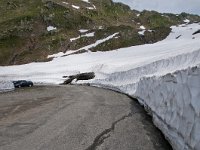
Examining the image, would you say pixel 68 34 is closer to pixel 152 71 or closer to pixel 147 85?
pixel 152 71

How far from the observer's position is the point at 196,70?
911 centimetres

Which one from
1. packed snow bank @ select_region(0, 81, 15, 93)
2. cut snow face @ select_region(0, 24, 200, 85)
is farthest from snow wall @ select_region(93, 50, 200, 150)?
cut snow face @ select_region(0, 24, 200, 85)

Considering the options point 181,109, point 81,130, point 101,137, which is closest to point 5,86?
point 81,130

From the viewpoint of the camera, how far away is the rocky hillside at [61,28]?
105500 millimetres

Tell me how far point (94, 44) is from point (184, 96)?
9496 cm

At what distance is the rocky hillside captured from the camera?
105500 mm

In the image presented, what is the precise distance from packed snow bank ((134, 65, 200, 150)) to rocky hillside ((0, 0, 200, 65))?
287 ft

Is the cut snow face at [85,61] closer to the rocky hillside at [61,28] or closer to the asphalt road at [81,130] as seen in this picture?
the rocky hillside at [61,28]

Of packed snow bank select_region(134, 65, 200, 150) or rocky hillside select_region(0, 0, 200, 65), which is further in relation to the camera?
rocky hillside select_region(0, 0, 200, 65)

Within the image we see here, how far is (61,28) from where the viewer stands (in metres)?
123

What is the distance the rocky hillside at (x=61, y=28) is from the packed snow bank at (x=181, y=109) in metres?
87.6

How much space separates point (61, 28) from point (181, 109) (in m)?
115

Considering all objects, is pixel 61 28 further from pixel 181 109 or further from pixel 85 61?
pixel 181 109

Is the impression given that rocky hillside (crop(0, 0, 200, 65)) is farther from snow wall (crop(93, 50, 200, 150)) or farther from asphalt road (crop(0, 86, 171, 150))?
snow wall (crop(93, 50, 200, 150))
